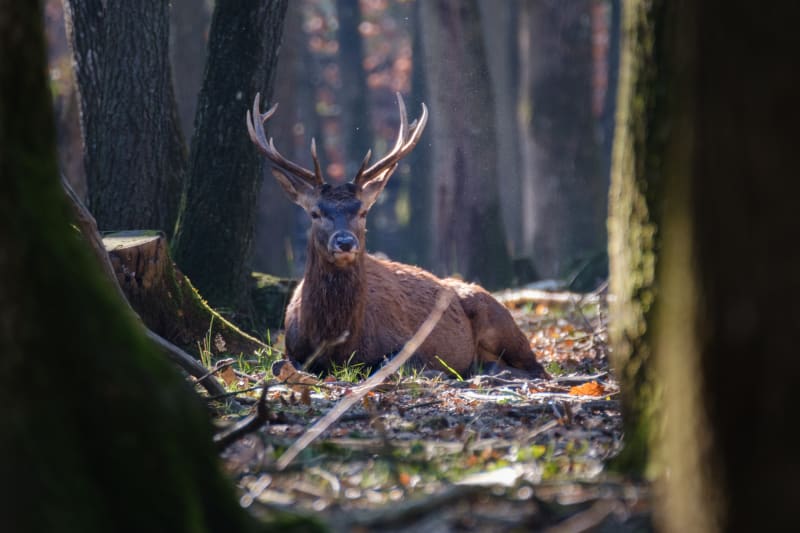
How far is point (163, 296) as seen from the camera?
857cm

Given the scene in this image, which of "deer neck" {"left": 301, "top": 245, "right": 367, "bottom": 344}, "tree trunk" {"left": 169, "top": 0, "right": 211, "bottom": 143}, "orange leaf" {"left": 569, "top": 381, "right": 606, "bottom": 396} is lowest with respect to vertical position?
"orange leaf" {"left": 569, "top": 381, "right": 606, "bottom": 396}

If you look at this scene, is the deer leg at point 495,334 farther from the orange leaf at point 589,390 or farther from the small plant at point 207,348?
the orange leaf at point 589,390

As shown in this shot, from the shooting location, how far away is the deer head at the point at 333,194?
8.94 meters

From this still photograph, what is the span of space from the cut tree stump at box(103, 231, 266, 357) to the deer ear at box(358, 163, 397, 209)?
1519 millimetres

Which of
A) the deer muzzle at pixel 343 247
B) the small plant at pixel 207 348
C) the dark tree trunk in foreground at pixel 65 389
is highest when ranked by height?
the dark tree trunk in foreground at pixel 65 389

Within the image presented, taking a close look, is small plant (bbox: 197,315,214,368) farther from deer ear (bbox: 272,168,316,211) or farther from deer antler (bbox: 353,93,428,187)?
deer antler (bbox: 353,93,428,187)

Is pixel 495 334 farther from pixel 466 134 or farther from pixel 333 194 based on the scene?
pixel 466 134

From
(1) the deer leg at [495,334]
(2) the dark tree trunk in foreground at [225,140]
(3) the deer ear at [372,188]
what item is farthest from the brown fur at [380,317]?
(2) the dark tree trunk in foreground at [225,140]

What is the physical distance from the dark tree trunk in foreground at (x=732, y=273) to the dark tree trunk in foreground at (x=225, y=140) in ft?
22.2

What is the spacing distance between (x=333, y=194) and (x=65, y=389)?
241 inches

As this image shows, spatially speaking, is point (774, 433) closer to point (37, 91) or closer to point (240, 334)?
point (37, 91)

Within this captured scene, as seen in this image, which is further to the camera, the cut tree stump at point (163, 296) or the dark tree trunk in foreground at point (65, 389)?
the cut tree stump at point (163, 296)

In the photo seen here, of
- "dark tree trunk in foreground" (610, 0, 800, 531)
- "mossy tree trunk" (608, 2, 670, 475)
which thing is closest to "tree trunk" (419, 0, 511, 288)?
"mossy tree trunk" (608, 2, 670, 475)

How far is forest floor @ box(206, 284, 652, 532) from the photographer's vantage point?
147 inches
